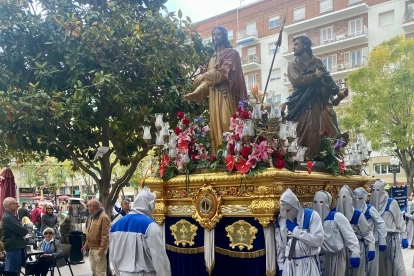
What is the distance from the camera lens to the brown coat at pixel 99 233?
7.91 meters

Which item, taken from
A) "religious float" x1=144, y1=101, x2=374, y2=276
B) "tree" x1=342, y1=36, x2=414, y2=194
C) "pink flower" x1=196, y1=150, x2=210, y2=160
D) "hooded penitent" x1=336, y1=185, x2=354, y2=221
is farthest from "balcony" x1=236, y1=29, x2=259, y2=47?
"hooded penitent" x1=336, y1=185, x2=354, y2=221

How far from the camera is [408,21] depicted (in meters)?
27.7

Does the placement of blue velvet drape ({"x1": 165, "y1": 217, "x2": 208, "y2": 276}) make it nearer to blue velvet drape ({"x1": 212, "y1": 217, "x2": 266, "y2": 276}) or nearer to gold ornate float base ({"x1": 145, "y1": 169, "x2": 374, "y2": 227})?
gold ornate float base ({"x1": 145, "y1": 169, "x2": 374, "y2": 227})

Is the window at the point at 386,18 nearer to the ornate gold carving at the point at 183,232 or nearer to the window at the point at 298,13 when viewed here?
the window at the point at 298,13

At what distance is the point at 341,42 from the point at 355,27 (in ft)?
4.86

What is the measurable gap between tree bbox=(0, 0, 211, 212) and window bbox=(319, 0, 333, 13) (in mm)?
24967

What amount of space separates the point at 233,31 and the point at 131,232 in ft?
108

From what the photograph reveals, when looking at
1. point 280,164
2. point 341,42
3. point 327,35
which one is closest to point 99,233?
point 280,164

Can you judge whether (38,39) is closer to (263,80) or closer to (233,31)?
(263,80)

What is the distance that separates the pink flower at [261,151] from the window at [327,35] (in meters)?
27.4

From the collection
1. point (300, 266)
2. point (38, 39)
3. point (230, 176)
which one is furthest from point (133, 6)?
point (300, 266)

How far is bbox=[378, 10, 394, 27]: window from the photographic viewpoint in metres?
29.0

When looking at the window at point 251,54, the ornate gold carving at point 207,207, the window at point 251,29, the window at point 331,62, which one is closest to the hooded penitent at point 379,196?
the ornate gold carving at point 207,207

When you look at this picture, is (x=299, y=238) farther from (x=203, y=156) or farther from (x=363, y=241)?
(x=203, y=156)
